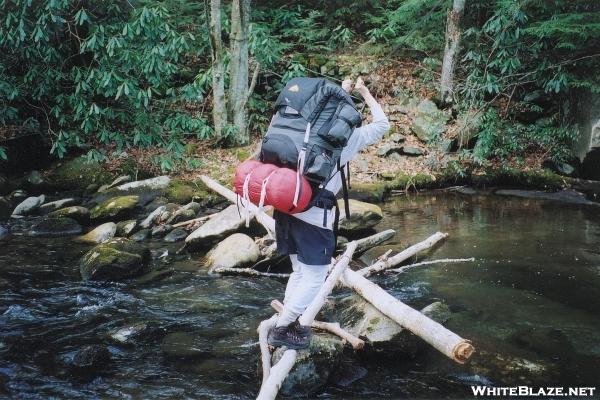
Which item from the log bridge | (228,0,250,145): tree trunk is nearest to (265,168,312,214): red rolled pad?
the log bridge

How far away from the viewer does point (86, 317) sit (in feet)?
19.4

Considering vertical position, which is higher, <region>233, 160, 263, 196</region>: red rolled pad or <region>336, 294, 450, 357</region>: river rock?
Answer: <region>233, 160, 263, 196</region>: red rolled pad

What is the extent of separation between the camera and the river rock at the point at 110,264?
704cm

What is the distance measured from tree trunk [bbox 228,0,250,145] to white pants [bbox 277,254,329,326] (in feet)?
29.8

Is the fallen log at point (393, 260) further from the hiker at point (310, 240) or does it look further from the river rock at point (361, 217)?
the hiker at point (310, 240)

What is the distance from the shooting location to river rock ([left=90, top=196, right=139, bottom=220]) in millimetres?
9875

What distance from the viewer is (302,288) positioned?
4035mm

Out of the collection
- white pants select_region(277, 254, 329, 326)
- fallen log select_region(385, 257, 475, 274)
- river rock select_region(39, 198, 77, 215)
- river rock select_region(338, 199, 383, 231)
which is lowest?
fallen log select_region(385, 257, 475, 274)

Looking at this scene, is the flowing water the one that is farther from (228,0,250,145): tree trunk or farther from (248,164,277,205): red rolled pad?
(228,0,250,145): tree trunk

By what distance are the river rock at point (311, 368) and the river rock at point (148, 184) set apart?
23.6 feet

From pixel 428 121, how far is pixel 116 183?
808cm

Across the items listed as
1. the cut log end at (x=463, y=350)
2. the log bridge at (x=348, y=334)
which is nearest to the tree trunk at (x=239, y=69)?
the log bridge at (x=348, y=334)

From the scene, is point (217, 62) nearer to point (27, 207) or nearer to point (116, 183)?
point (116, 183)

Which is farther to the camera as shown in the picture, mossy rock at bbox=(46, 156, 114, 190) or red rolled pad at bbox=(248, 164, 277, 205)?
mossy rock at bbox=(46, 156, 114, 190)
